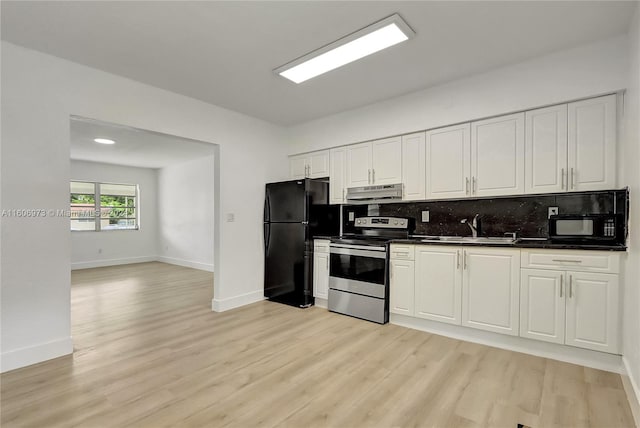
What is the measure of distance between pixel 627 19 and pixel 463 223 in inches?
79.2

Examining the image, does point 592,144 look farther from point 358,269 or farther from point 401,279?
point 358,269

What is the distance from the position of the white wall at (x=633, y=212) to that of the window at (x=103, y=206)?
8942mm

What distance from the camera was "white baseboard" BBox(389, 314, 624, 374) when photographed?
2.29m

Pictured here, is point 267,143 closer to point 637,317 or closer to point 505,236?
point 505,236

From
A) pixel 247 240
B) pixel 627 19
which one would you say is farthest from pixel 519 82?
pixel 247 240

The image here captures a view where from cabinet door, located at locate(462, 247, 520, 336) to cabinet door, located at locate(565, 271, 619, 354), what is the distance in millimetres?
361

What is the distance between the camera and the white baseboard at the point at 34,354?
2.31m

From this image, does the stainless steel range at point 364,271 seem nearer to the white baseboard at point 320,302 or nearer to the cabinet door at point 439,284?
the white baseboard at point 320,302

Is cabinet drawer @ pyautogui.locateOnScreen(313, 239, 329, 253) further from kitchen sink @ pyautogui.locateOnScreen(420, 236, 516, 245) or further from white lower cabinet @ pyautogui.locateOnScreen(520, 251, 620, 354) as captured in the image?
white lower cabinet @ pyautogui.locateOnScreen(520, 251, 620, 354)

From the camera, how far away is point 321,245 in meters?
3.99

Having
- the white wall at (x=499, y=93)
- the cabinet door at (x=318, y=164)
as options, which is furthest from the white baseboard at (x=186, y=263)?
the white wall at (x=499, y=93)

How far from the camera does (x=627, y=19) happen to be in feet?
7.01

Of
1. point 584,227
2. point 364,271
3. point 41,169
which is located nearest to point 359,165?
point 364,271

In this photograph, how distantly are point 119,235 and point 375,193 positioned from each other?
6889 mm
